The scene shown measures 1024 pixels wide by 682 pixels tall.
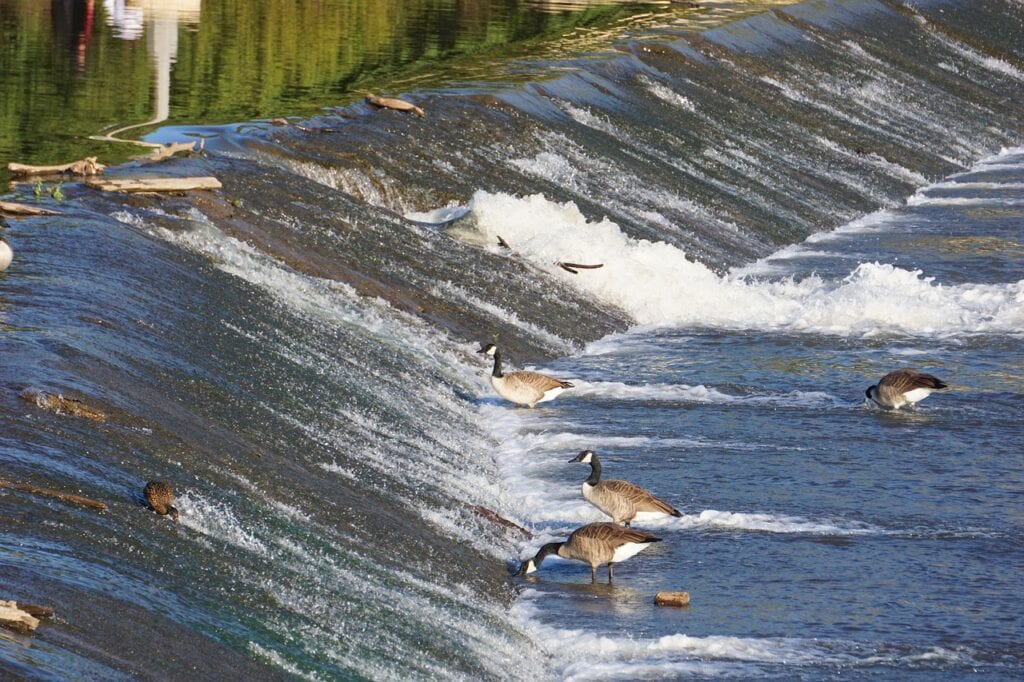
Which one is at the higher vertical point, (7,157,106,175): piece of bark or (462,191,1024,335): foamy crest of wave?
(7,157,106,175): piece of bark

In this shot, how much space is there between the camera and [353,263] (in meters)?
18.0

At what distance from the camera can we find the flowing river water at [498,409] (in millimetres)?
9992

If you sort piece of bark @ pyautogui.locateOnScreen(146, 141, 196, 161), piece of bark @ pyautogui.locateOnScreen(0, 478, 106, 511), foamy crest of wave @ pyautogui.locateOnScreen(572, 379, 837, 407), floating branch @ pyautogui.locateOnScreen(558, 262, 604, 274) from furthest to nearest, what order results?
floating branch @ pyautogui.locateOnScreen(558, 262, 604, 274)
piece of bark @ pyautogui.locateOnScreen(146, 141, 196, 161)
foamy crest of wave @ pyautogui.locateOnScreen(572, 379, 837, 407)
piece of bark @ pyautogui.locateOnScreen(0, 478, 106, 511)

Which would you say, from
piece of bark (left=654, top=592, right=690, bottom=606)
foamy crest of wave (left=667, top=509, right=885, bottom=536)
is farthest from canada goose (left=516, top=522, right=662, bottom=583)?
foamy crest of wave (left=667, top=509, right=885, bottom=536)

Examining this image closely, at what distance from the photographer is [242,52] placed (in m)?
32.9

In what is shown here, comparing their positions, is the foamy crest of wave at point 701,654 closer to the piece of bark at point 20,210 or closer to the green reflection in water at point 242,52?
the piece of bark at point 20,210

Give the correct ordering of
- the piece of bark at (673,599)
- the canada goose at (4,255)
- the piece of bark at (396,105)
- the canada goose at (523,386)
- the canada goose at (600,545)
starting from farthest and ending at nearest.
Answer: the piece of bark at (396,105)
the canada goose at (523,386)
the canada goose at (4,255)
the canada goose at (600,545)
the piece of bark at (673,599)

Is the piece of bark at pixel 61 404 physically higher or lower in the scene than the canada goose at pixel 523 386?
higher

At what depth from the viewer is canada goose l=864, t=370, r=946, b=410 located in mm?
16906

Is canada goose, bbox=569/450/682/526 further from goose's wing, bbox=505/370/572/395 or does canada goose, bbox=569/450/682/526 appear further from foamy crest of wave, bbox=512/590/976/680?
goose's wing, bbox=505/370/572/395

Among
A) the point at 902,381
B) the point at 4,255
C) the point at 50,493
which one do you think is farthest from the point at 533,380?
the point at 50,493

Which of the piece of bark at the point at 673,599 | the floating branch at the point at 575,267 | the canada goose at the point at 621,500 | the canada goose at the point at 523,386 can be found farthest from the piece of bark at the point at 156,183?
the piece of bark at the point at 673,599

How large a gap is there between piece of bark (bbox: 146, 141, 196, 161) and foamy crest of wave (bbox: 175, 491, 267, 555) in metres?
9.00

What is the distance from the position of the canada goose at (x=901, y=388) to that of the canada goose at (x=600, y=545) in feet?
18.0
